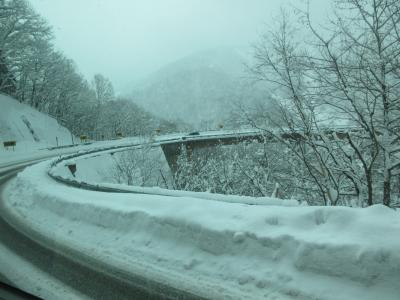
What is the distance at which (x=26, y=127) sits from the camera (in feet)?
142

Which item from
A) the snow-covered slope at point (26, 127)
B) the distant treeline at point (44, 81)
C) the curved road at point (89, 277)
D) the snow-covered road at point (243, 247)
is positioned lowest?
the curved road at point (89, 277)

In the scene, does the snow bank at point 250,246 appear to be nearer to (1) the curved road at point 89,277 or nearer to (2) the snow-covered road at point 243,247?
(2) the snow-covered road at point 243,247

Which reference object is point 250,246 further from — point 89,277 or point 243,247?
point 89,277

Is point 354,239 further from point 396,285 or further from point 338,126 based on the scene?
point 338,126

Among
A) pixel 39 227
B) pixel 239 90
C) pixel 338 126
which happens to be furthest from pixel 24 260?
pixel 239 90

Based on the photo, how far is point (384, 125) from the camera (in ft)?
23.3

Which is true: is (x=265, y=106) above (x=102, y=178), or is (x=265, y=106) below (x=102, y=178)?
above

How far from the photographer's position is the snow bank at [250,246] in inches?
150

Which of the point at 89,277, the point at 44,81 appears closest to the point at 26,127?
the point at 44,81

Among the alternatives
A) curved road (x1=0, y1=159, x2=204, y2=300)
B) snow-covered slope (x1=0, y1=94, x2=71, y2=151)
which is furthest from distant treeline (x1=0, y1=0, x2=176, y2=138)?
curved road (x1=0, y1=159, x2=204, y2=300)

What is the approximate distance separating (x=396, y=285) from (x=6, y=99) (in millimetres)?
47082

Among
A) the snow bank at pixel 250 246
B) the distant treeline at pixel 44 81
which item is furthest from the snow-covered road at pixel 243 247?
Result: the distant treeline at pixel 44 81

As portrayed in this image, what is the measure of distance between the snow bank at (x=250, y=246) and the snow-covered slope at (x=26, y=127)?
33.1m

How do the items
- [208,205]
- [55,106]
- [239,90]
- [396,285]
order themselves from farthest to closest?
[55,106] < [239,90] < [208,205] < [396,285]
